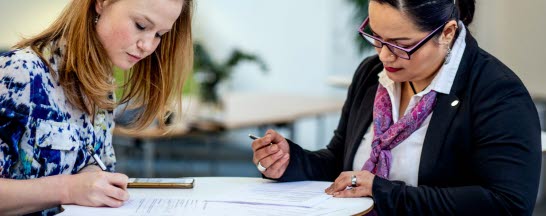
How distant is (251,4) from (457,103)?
19.1 ft

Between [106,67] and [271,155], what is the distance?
0.54 metres

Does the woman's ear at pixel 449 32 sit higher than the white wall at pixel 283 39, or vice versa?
the woman's ear at pixel 449 32

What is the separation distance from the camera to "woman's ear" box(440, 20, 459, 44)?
6.81 feet

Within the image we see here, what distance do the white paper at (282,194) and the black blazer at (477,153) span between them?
17cm

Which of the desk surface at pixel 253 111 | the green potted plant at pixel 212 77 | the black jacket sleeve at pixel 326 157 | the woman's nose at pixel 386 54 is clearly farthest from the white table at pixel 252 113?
the woman's nose at pixel 386 54


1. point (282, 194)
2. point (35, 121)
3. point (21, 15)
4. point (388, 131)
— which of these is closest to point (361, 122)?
point (388, 131)

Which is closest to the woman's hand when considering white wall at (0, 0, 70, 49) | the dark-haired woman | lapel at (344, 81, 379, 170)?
the dark-haired woman

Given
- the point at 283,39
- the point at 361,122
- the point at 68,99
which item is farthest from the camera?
the point at 283,39

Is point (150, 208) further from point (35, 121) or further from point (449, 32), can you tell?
point (449, 32)

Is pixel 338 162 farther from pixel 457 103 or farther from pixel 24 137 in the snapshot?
pixel 24 137

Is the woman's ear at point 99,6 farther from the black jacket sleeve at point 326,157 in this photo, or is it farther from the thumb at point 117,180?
the black jacket sleeve at point 326,157

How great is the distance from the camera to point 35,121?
181 cm

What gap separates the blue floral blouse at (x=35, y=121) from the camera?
1768 mm

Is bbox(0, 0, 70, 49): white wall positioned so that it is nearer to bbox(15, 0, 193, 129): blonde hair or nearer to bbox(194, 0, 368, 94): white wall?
bbox(194, 0, 368, 94): white wall
